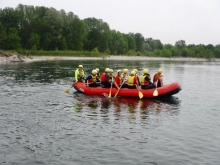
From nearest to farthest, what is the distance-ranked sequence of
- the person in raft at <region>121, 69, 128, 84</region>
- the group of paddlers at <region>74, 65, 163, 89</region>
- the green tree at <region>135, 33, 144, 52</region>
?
1. the group of paddlers at <region>74, 65, 163, 89</region>
2. the person in raft at <region>121, 69, 128, 84</region>
3. the green tree at <region>135, 33, 144, 52</region>

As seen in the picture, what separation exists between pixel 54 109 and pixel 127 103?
457 cm

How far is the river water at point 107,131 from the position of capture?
9250 millimetres

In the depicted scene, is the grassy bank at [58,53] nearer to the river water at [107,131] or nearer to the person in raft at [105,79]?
the person in raft at [105,79]

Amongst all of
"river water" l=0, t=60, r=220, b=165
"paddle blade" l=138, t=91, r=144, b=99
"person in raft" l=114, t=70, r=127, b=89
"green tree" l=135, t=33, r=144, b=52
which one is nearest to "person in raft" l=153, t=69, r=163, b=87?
"paddle blade" l=138, t=91, r=144, b=99

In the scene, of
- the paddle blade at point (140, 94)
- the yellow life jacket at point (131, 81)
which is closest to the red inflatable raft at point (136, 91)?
the paddle blade at point (140, 94)

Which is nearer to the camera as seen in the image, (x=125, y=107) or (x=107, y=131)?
(x=107, y=131)

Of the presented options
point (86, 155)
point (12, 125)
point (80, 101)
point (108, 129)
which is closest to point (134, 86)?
point (80, 101)

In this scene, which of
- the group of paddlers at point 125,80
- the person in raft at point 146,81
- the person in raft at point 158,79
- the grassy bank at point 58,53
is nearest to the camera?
the person in raft at point 146,81

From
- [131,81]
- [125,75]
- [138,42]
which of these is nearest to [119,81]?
[125,75]

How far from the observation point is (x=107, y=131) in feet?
38.7

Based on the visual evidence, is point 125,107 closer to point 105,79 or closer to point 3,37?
point 105,79

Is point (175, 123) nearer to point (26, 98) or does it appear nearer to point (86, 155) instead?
point (86, 155)

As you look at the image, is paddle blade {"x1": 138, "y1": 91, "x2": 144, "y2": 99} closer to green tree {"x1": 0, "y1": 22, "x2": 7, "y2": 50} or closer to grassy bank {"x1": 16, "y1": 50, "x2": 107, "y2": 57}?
grassy bank {"x1": 16, "y1": 50, "x2": 107, "y2": 57}

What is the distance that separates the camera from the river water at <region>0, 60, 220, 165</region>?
925 cm
